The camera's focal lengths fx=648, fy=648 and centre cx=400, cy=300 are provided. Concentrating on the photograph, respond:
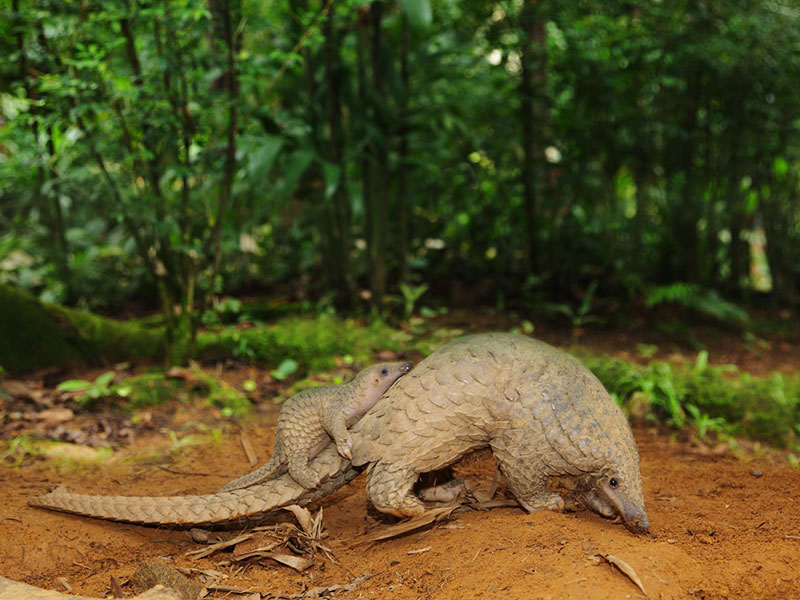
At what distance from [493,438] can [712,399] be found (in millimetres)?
2299

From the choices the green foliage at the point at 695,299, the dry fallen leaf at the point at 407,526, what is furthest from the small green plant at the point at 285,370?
the green foliage at the point at 695,299

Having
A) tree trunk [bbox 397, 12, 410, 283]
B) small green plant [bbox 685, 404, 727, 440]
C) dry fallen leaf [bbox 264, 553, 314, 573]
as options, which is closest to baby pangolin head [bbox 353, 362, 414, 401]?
dry fallen leaf [bbox 264, 553, 314, 573]

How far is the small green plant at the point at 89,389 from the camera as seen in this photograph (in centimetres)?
439

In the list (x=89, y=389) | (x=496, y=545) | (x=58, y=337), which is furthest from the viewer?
(x=58, y=337)

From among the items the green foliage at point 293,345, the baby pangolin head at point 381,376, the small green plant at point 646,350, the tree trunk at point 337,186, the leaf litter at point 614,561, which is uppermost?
the tree trunk at point 337,186

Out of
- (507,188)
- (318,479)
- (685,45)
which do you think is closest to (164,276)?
(318,479)

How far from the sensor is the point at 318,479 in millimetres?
2969

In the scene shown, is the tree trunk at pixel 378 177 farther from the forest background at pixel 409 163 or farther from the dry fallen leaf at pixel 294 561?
the dry fallen leaf at pixel 294 561

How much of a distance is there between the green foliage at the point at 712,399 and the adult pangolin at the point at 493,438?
163 cm

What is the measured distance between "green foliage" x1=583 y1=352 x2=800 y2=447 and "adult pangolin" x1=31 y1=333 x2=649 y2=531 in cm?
163

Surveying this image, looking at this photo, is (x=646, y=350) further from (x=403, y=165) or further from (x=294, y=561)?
(x=294, y=561)

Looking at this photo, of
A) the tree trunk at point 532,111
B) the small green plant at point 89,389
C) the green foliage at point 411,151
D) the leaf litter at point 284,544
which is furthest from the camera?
the tree trunk at point 532,111

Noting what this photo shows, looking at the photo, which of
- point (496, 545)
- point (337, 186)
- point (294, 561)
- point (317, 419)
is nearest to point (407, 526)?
point (496, 545)

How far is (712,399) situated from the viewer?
14.4 feet
